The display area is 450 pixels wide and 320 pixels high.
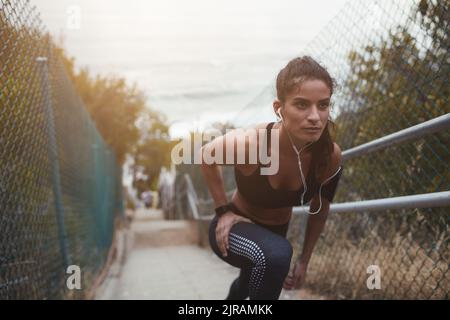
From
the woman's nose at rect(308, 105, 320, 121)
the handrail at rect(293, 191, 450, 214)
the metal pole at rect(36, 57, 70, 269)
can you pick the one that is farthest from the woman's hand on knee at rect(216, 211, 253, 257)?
the metal pole at rect(36, 57, 70, 269)

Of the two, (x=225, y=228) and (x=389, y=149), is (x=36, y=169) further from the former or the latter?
(x=389, y=149)

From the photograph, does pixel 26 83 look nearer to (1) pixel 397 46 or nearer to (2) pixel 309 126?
(2) pixel 309 126

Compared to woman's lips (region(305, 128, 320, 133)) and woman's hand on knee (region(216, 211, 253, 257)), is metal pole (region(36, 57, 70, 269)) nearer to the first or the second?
woman's hand on knee (region(216, 211, 253, 257))

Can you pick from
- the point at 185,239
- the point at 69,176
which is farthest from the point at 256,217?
the point at 185,239

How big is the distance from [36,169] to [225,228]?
61.1 inches

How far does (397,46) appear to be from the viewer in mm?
2959

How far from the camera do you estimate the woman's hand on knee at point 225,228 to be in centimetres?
223

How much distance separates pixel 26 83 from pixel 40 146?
A: 574 mm

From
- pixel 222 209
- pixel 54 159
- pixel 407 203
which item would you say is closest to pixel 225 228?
pixel 222 209

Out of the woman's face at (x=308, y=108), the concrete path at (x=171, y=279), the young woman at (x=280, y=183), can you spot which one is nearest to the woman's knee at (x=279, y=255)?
the young woman at (x=280, y=183)

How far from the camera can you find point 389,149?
3.34m

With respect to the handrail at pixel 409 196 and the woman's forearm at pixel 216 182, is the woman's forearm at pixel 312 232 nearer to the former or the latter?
the handrail at pixel 409 196

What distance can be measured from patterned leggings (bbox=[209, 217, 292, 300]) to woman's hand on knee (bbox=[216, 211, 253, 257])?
0.02 meters
